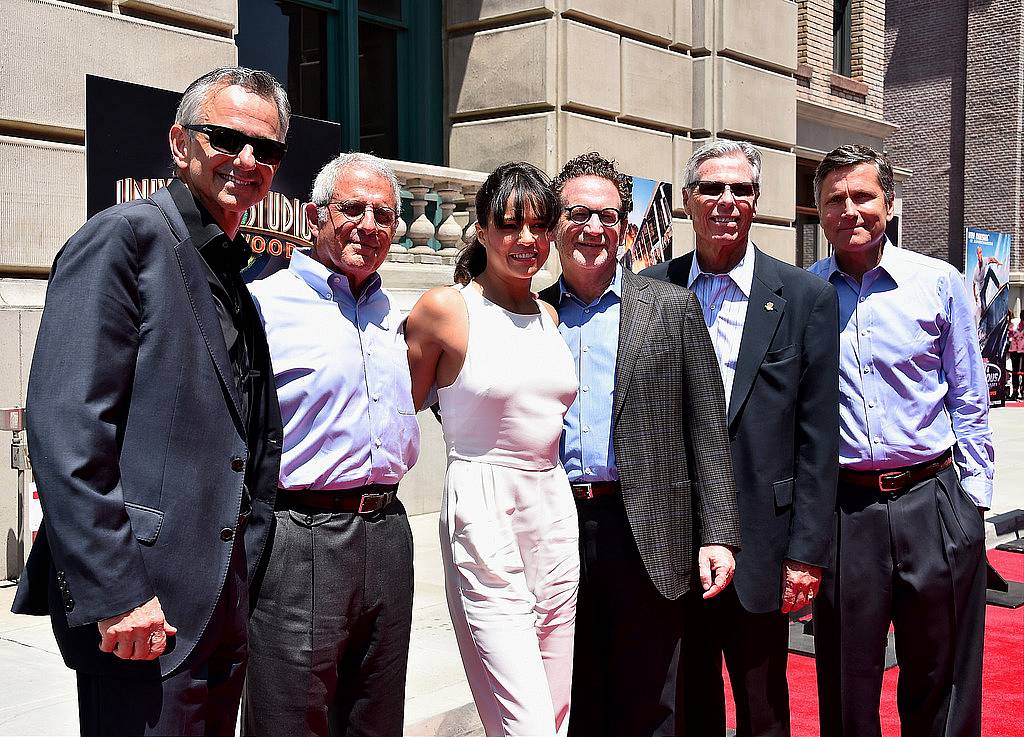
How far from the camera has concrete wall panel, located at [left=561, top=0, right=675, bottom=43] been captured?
10.4 meters

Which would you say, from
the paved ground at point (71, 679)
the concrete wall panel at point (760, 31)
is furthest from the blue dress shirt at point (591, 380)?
the concrete wall panel at point (760, 31)

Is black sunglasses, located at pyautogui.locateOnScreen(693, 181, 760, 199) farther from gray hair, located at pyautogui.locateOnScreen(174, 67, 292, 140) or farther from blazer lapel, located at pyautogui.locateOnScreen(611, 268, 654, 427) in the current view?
gray hair, located at pyautogui.locateOnScreen(174, 67, 292, 140)

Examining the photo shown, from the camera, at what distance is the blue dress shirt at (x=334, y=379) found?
10.0 ft

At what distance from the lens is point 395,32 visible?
10656 mm

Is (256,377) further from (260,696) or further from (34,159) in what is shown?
(34,159)

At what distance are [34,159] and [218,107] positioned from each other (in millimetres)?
4789

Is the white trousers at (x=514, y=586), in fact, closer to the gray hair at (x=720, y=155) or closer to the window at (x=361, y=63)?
the gray hair at (x=720, y=155)

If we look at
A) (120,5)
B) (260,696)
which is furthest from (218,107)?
(120,5)

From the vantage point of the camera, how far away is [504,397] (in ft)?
10.5

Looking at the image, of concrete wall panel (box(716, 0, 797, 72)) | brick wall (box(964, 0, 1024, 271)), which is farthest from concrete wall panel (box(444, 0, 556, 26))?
brick wall (box(964, 0, 1024, 271))

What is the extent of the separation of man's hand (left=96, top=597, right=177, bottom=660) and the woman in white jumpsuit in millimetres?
1097

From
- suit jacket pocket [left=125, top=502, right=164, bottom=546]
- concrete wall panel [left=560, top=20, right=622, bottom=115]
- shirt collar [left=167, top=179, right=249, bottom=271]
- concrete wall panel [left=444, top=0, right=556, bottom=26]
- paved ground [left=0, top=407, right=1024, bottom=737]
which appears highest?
concrete wall panel [left=444, top=0, right=556, bottom=26]

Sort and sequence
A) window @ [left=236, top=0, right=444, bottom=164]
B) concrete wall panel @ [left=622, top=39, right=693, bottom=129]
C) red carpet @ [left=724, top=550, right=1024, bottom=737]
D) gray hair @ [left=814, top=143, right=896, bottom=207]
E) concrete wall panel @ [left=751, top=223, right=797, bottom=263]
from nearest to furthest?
1. gray hair @ [left=814, top=143, right=896, bottom=207]
2. red carpet @ [left=724, top=550, right=1024, bottom=737]
3. window @ [left=236, top=0, right=444, bottom=164]
4. concrete wall panel @ [left=622, top=39, right=693, bottom=129]
5. concrete wall panel @ [left=751, top=223, right=797, bottom=263]

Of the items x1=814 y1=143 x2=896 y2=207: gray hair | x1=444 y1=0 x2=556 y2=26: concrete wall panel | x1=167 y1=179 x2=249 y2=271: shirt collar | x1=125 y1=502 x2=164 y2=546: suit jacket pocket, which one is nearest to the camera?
x1=125 y1=502 x2=164 y2=546: suit jacket pocket
